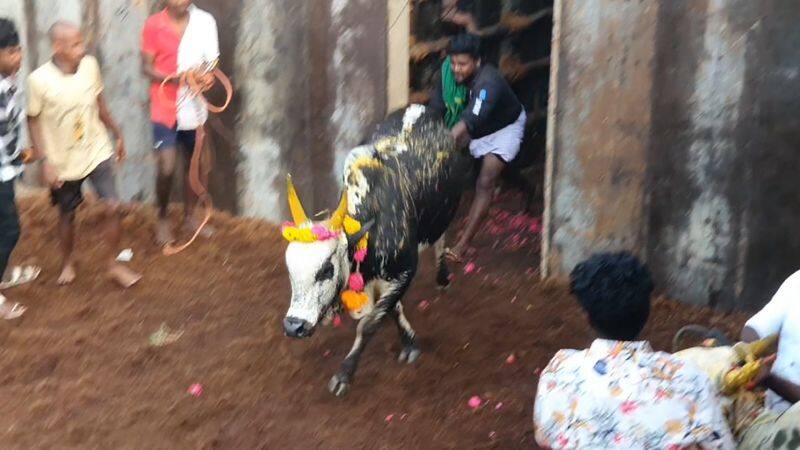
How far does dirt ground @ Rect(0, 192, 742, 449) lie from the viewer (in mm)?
4379

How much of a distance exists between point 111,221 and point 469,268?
2144mm

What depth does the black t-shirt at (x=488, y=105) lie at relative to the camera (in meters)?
6.10

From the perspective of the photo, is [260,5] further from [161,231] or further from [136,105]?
[161,231]

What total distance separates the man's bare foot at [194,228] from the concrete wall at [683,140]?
221cm

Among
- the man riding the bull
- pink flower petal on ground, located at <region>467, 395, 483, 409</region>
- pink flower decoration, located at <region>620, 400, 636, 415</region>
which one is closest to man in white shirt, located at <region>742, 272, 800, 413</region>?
pink flower decoration, located at <region>620, 400, 636, 415</region>

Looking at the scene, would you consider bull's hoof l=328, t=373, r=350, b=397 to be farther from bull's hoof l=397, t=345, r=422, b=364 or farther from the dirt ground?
bull's hoof l=397, t=345, r=422, b=364

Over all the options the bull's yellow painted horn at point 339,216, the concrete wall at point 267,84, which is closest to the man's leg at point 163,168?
the concrete wall at point 267,84

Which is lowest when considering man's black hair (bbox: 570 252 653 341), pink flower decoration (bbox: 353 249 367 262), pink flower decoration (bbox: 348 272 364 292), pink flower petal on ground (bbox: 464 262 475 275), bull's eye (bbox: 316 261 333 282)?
pink flower petal on ground (bbox: 464 262 475 275)

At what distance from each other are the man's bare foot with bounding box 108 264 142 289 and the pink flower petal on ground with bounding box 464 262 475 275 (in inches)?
76.7

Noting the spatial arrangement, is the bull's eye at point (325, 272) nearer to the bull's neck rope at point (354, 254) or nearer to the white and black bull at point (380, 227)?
the white and black bull at point (380, 227)

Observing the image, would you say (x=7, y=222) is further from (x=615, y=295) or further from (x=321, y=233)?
(x=615, y=295)

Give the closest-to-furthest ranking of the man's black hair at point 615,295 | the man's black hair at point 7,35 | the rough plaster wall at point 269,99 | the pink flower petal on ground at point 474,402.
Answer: the man's black hair at point 615,295 → the pink flower petal on ground at point 474,402 → the man's black hair at point 7,35 → the rough plaster wall at point 269,99

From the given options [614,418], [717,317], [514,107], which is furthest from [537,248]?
[614,418]

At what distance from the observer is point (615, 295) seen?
2732mm
